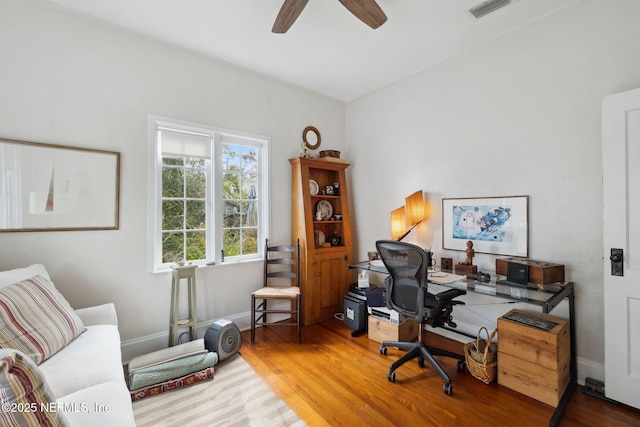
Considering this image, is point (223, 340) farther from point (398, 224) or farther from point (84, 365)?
point (398, 224)

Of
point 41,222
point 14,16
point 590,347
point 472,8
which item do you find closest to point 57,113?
point 14,16

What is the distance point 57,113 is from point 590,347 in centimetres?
445

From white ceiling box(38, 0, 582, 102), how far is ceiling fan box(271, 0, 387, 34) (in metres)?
0.23

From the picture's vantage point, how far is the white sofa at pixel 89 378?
3.57 feet

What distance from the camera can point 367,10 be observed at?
6.14 ft

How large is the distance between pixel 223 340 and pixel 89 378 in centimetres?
118

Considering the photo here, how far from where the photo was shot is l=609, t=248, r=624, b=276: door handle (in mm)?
1840

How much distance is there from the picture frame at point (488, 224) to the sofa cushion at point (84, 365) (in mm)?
2821

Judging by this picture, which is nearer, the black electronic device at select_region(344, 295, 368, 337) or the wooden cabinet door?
the black electronic device at select_region(344, 295, 368, 337)

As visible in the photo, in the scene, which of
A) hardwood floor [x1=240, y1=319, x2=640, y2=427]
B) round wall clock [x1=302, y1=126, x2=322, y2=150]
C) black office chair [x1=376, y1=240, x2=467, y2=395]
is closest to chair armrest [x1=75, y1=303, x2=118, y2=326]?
hardwood floor [x1=240, y1=319, x2=640, y2=427]

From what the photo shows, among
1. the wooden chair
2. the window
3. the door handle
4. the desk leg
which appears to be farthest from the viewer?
the wooden chair

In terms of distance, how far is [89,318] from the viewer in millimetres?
1910

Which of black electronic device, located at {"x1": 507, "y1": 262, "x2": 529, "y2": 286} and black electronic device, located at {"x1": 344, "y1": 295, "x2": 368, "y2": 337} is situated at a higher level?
black electronic device, located at {"x1": 507, "y1": 262, "x2": 529, "y2": 286}

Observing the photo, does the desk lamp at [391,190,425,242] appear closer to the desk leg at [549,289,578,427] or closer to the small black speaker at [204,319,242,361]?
the desk leg at [549,289,578,427]
